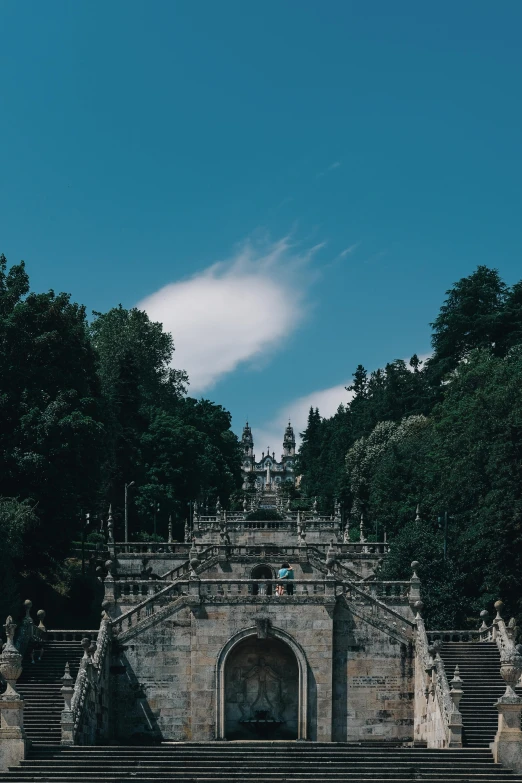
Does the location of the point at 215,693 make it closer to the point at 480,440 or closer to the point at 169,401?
the point at 480,440

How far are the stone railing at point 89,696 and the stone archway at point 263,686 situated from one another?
4.41 metres

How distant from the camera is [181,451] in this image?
8431cm

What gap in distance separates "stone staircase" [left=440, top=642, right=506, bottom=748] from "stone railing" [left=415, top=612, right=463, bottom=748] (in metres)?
0.63

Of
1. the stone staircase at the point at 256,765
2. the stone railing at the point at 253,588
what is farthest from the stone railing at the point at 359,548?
the stone staircase at the point at 256,765

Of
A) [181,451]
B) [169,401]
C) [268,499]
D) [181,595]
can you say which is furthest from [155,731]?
[268,499]

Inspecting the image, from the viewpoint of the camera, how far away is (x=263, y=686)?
143ft

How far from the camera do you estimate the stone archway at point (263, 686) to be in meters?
42.8

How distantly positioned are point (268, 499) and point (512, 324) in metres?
90.0

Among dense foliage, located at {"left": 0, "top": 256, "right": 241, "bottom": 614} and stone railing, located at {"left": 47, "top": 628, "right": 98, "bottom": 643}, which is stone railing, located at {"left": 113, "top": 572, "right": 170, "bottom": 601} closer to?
stone railing, located at {"left": 47, "top": 628, "right": 98, "bottom": 643}

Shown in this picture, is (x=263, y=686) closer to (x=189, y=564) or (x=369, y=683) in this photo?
(x=369, y=683)

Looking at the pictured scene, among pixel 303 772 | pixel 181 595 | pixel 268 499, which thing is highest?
pixel 268 499

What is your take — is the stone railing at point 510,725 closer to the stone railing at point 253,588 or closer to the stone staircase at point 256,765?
the stone staircase at point 256,765

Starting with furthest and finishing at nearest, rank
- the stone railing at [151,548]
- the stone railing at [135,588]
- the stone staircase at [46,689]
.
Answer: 1. the stone railing at [151,548]
2. the stone railing at [135,588]
3. the stone staircase at [46,689]

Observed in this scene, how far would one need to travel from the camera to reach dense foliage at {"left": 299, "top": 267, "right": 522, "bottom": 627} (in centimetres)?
4894
